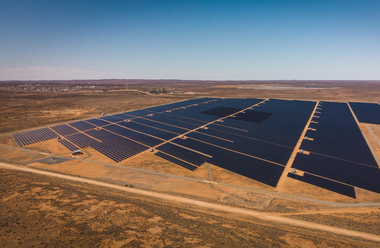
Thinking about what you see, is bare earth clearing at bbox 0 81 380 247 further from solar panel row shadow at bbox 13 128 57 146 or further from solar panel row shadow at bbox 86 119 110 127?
solar panel row shadow at bbox 86 119 110 127

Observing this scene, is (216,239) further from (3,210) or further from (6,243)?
(3,210)

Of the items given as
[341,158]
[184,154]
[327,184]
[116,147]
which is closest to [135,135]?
[116,147]

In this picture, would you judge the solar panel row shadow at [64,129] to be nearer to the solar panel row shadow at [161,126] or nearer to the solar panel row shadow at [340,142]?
the solar panel row shadow at [161,126]

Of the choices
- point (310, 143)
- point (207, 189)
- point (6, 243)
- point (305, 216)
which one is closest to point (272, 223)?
point (305, 216)

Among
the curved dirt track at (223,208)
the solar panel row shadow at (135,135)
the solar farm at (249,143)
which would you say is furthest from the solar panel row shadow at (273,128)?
the curved dirt track at (223,208)

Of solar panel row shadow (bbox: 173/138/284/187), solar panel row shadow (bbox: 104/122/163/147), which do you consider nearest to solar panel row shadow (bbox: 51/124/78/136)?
solar panel row shadow (bbox: 104/122/163/147)

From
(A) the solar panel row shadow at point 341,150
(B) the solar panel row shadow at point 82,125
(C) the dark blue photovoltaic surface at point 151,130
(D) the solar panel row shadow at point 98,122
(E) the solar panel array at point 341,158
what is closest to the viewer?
(E) the solar panel array at point 341,158

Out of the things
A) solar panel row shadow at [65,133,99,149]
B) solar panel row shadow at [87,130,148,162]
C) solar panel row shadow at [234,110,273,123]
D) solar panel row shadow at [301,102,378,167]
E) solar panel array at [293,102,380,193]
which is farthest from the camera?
solar panel row shadow at [234,110,273,123]
